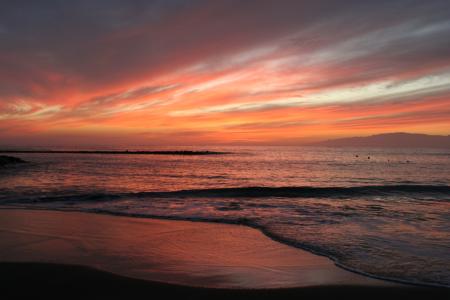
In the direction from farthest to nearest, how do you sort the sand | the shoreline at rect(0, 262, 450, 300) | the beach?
the sand, the beach, the shoreline at rect(0, 262, 450, 300)

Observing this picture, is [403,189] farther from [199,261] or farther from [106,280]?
[106,280]

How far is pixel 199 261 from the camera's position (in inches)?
273

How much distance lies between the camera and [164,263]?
22.2ft

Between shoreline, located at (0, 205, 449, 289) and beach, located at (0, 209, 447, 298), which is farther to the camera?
shoreline, located at (0, 205, 449, 289)

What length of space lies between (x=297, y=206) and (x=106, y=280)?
11.3 m

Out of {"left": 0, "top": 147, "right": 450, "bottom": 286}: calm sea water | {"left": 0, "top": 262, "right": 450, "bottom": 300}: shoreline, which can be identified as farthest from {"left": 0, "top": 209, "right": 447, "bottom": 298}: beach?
{"left": 0, "top": 147, "right": 450, "bottom": 286}: calm sea water

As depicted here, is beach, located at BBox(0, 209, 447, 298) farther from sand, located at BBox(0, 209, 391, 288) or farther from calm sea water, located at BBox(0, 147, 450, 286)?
calm sea water, located at BBox(0, 147, 450, 286)

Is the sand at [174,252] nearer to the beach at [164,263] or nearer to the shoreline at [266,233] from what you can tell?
the beach at [164,263]

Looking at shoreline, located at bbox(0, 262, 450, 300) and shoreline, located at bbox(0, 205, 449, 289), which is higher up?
shoreline, located at bbox(0, 262, 450, 300)

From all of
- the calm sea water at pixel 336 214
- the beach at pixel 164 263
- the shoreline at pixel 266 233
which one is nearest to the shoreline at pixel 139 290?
the beach at pixel 164 263

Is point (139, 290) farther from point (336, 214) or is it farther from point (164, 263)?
point (336, 214)

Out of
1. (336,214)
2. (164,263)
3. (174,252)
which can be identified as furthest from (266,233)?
(336,214)

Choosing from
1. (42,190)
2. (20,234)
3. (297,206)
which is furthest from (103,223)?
(42,190)

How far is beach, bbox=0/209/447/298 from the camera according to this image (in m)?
5.44
